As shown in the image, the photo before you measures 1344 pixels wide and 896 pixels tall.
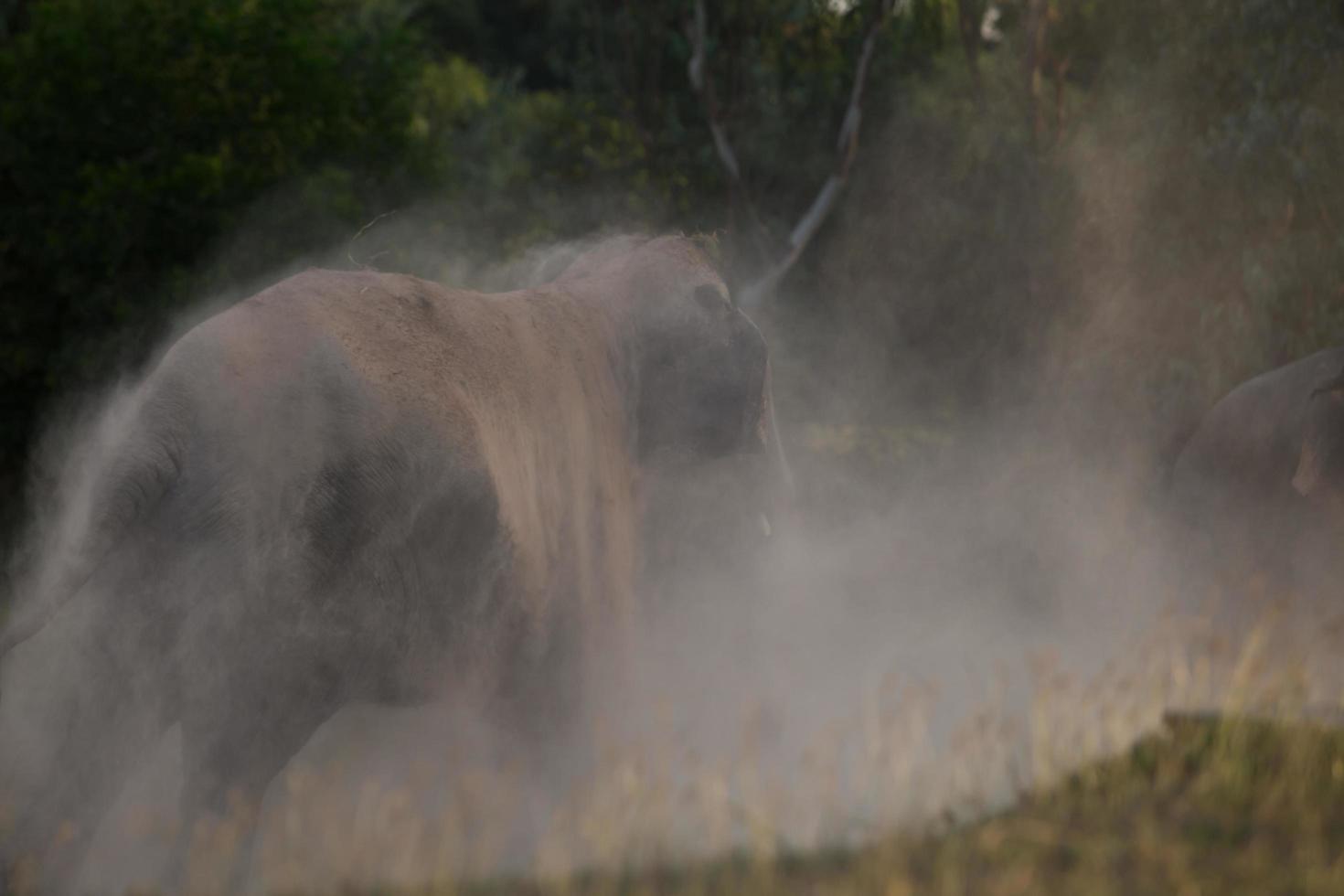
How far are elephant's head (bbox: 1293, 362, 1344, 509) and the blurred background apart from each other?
457cm

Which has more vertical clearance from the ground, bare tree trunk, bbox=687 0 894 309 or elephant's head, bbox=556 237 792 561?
elephant's head, bbox=556 237 792 561

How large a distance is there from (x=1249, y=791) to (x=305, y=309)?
331 centimetres

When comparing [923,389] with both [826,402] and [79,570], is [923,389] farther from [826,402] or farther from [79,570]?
[79,570]

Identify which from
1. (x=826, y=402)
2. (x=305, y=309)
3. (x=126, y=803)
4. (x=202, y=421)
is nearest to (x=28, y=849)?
(x=126, y=803)

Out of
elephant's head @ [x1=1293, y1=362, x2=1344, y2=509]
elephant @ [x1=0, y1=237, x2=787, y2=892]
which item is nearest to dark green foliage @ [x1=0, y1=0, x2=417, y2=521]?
elephant's head @ [x1=1293, y1=362, x2=1344, y2=509]

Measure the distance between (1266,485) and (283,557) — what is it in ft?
25.2

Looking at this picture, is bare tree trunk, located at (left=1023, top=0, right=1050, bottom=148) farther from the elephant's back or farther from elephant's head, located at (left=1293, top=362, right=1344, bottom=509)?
elephant's head, located at (left=1293, top=362, right=1344, bottom=509)

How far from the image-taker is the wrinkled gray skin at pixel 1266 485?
10164 mm

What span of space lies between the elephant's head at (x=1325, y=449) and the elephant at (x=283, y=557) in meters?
4.98

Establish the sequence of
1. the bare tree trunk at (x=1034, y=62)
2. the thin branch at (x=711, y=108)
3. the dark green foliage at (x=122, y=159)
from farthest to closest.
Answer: the thin branch at (x=711, y=108), the bare tree trunk at (x=1034, y=62), the dark green foliage at (x=122, y=159)

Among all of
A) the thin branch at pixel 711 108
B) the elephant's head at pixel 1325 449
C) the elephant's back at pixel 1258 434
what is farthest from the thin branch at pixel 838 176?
the elephant's head at pixel 1325 449

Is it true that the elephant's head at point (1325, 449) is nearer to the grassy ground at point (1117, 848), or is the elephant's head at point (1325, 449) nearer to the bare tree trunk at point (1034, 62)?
the grassy ground at point (1117, 848)

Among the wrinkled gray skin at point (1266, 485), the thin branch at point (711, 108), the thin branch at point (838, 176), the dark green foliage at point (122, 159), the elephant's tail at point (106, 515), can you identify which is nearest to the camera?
the elephant's tail at point (106, 515)

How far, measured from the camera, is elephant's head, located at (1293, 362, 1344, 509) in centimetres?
956
